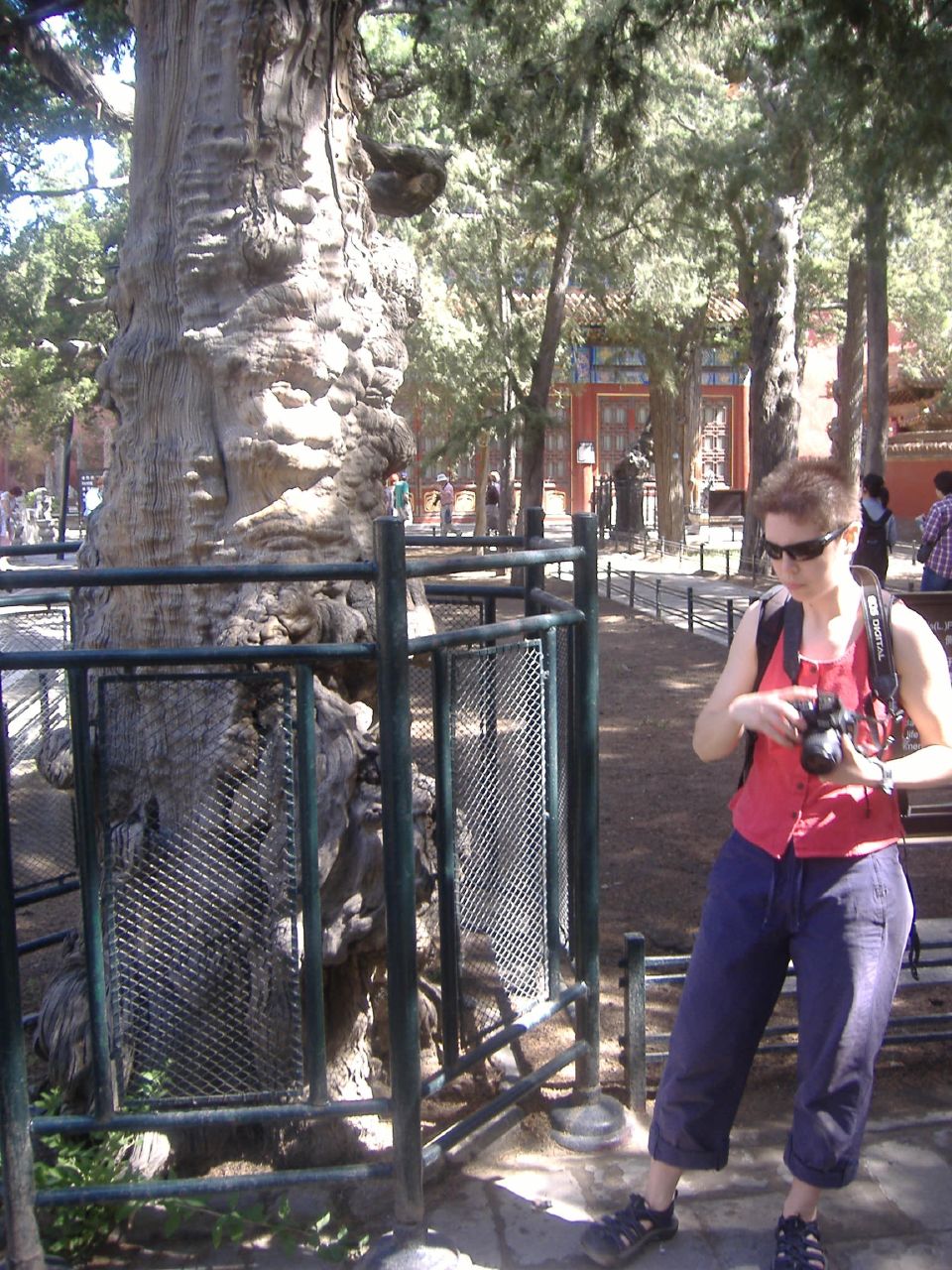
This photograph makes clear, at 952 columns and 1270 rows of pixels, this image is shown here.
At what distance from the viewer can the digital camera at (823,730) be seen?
251 centimetres

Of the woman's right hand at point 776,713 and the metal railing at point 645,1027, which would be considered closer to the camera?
the woman's right hand at point 776,713

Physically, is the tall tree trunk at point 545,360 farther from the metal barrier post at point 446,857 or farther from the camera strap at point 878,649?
the camera strap at point 878,649

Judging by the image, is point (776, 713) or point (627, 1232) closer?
point (776, 713)

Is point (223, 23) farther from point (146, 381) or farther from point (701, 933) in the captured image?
point (701, 933)

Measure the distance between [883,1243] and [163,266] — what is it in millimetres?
3438

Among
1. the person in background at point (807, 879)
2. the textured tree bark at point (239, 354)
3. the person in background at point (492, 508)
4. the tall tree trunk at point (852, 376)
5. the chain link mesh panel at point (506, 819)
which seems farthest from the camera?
the person in background at point (492, 508)

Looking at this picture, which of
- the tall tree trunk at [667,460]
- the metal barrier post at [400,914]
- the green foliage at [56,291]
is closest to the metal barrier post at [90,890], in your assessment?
the metal barrier post at [400,914]

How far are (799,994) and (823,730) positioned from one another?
63 cm

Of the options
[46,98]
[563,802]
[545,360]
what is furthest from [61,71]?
[563,802]

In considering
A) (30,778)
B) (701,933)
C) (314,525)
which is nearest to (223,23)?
(314,525)

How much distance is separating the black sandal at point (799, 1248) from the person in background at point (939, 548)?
7761 mm

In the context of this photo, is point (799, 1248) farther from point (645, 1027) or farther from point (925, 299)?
point (925, 299)

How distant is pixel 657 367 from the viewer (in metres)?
29.3

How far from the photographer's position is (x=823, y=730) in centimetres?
254
